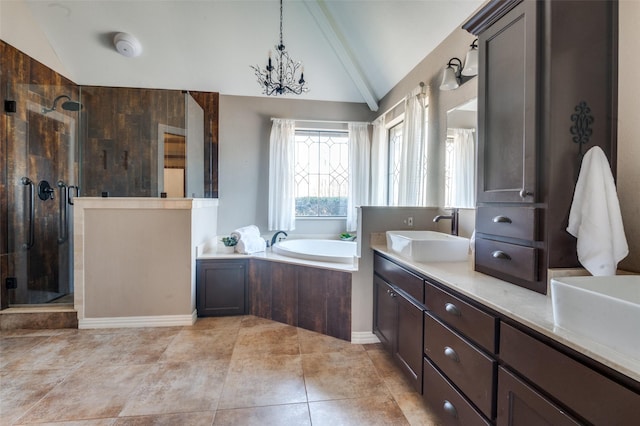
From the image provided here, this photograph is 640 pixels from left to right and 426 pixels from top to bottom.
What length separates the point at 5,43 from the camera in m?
2.82

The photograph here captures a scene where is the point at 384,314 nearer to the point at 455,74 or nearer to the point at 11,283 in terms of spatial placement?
the point at 455,74

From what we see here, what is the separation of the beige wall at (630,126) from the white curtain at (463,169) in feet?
2.66

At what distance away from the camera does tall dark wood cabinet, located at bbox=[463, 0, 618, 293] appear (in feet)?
3.94

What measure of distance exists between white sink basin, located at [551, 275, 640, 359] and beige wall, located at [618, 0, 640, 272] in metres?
0.41

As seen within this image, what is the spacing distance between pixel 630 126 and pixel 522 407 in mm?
→ 1228

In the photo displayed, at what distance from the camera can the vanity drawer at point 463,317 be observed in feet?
3.72

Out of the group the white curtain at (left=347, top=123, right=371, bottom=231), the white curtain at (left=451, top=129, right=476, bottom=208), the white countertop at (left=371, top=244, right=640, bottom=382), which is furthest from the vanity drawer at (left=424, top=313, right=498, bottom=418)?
the white curtain at (left=347, top=123, right=371, bottom=231)

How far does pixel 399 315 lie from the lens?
1.97m

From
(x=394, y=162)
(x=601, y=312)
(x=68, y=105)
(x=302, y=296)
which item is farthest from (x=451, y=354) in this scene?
(x=68, y=105)

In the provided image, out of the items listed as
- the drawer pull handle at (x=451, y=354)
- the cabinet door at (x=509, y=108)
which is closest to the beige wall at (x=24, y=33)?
the cabinet door at (x=509, y=108)

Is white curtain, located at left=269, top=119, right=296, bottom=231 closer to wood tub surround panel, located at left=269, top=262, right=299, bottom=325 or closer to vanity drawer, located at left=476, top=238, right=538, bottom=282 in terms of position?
wood tub surround panel, located at left=269, top=262, right=299, bottom=325

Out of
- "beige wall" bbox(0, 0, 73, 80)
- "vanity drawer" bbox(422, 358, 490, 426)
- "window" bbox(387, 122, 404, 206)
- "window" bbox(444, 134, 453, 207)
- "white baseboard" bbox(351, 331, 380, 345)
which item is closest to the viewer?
"vanity drawer" bbox(422, 358, 490, 426)

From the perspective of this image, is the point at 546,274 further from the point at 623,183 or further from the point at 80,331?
the point at 80,331

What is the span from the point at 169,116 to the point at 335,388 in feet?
10.6
